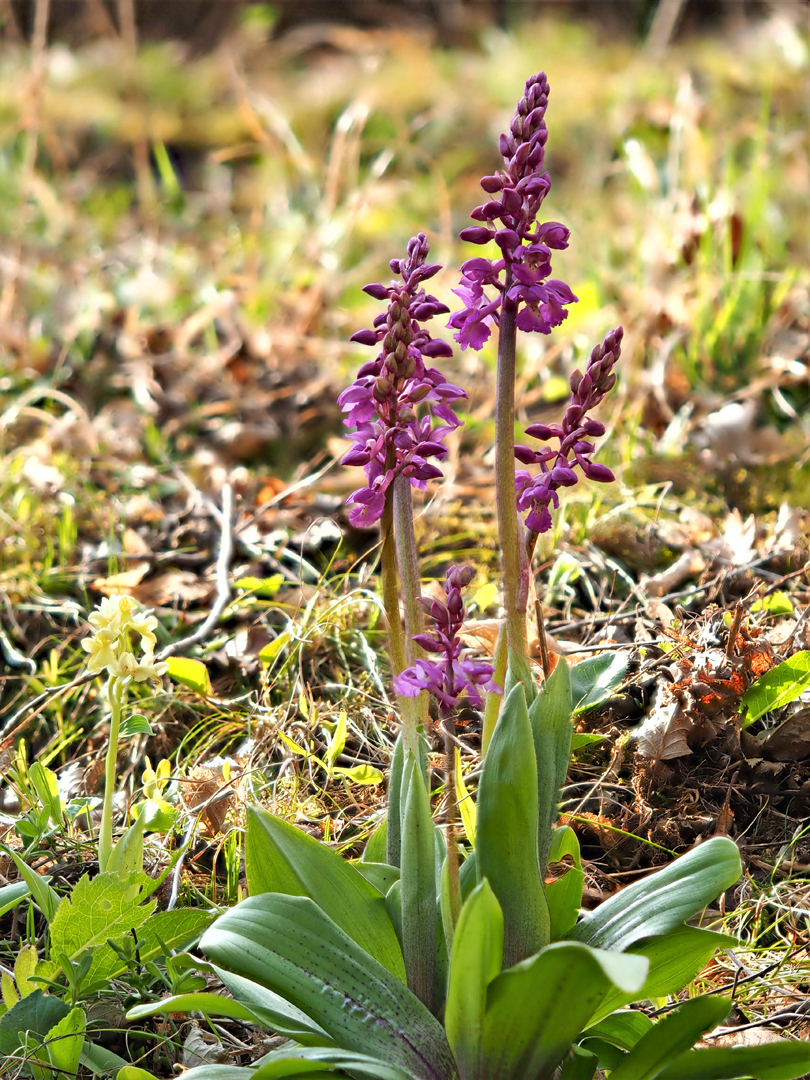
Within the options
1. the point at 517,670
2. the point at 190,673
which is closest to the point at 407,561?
the point at 517,670

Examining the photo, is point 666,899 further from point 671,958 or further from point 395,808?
point 395,808

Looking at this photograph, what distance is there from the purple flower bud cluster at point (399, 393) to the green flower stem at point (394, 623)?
0.06m

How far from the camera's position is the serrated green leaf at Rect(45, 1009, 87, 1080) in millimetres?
1365

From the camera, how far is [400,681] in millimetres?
1268

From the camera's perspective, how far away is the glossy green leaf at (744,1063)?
A: 120 centimetres

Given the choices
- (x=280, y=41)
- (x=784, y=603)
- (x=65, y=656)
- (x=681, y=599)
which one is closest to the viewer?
(x=784, y=603)

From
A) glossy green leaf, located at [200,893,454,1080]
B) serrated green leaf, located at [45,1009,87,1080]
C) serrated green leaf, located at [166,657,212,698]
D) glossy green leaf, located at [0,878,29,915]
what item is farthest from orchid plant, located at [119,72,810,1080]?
serrated green leaf, located at [166,657,212,698]

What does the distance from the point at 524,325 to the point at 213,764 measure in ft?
4.08

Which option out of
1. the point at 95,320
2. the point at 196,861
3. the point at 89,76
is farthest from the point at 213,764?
the point at 89,76

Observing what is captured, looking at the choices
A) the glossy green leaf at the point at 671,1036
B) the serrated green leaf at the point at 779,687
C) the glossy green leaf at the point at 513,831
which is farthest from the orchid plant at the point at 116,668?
the serrated green leaf at the point at 779,687

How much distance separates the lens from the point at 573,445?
142 cm

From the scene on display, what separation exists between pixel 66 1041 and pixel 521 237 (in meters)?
1.32

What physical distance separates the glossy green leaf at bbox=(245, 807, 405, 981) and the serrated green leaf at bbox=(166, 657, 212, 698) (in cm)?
86

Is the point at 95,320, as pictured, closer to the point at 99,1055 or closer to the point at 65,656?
the point at 65,656
